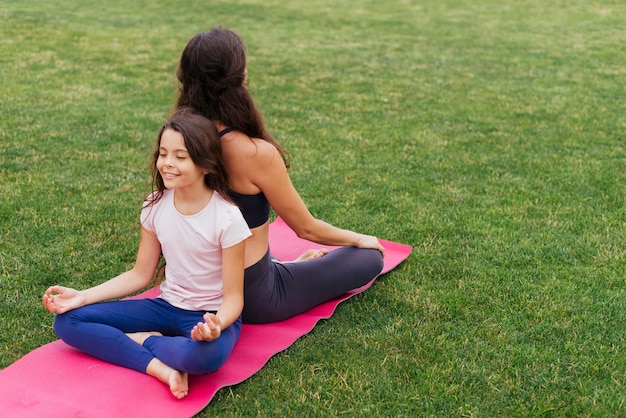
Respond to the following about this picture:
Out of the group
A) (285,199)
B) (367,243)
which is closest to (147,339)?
(285,199)

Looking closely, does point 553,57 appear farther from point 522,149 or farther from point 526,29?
point 522,149

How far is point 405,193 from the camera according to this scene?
537 centimetres

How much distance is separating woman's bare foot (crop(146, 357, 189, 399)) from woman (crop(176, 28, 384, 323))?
0.55m

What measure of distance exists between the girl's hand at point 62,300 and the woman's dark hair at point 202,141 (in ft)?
2.44

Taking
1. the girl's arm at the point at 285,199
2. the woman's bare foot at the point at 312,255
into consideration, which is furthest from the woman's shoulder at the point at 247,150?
the woman's bare foot at the point at 312,255

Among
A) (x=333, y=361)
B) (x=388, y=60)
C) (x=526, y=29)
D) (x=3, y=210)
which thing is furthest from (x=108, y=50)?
(x=333, y=361)

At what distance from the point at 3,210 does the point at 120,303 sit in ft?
6.62

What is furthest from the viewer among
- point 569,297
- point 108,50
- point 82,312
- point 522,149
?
point 108,50

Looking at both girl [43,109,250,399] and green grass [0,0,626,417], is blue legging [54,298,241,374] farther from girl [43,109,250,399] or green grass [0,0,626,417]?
green grass [0,0,626,417]

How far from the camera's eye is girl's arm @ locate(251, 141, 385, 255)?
3.22 metres

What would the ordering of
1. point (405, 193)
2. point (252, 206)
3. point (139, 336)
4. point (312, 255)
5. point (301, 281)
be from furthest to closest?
point (405, 193) < point (312, 255) < point (301, 281) < point (252, 206) < point (139, 336)

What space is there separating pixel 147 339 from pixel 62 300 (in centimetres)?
41

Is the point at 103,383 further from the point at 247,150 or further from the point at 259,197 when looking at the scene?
the point at 247,150

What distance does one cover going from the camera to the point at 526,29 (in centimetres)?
1293
